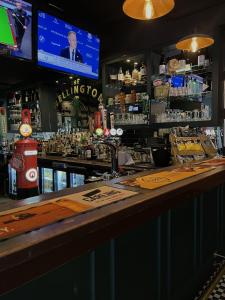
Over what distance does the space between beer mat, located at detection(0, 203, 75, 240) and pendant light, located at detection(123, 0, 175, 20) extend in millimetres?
1841

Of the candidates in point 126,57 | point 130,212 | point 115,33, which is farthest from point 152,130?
point 130,212

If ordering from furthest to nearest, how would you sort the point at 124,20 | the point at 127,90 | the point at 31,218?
the point at 127,90 < the point at 124,20 < the point at 31,218

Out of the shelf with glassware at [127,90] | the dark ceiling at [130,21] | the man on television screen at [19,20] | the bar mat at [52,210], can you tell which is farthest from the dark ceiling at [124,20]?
the bar mat at [52,210]

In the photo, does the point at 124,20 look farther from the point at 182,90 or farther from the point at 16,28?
the point at 16,28

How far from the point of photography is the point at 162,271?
188 cm

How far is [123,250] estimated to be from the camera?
4.98 feet

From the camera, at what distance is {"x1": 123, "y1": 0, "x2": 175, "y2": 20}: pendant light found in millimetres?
2309

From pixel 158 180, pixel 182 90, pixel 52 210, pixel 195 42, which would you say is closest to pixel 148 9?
pixel 195 42

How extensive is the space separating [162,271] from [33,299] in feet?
3.53

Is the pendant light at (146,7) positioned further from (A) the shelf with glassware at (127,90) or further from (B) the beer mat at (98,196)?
(A) the shelf with glassware at (127,90)

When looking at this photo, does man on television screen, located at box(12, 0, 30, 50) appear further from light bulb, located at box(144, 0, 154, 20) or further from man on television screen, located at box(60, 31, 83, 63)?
light bulb, located at box(144, 0, 154, 20)

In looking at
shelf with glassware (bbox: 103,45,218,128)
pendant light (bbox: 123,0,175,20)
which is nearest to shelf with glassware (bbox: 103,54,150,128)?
shelf with glassware (bbox: 103,45,218,128)

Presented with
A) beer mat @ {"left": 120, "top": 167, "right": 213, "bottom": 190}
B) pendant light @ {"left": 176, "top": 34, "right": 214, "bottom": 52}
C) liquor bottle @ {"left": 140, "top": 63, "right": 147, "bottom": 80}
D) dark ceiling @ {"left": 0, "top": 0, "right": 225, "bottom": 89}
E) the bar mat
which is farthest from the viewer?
liquor bottle @ {"left": 140, "top": 63, "right": 147, "bottom": 80}

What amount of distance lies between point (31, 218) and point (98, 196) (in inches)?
17.9
